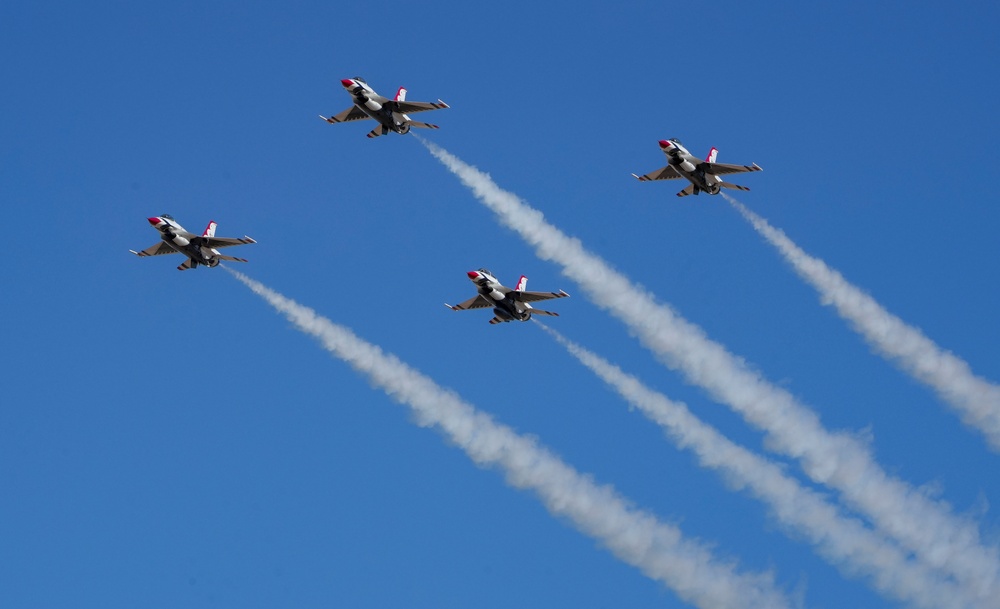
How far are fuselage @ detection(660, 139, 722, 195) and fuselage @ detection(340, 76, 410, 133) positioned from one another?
1948 centimetres

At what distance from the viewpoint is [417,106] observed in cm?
9875

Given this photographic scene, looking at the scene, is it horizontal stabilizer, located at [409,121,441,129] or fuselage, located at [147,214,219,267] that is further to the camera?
horizontal stabilizer, located at [409,121,441,129]

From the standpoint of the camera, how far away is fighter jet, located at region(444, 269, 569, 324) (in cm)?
8938

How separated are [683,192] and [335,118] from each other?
2691cm

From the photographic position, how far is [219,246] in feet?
305

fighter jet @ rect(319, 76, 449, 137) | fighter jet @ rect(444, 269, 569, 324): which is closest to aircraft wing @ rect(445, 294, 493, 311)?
fighter jet @ rect(444, 269, 569, 324)

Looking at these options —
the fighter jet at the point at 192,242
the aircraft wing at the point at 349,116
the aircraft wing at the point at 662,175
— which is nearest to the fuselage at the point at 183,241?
the fighter jet at the point at 192,242

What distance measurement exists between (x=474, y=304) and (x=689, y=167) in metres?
17.7

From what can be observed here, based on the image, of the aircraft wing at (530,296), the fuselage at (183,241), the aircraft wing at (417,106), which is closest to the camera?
the aircraft wing at (530,296)

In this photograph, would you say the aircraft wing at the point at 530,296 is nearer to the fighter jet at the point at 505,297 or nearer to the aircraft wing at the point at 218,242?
the fighter jet at the point at 505,297

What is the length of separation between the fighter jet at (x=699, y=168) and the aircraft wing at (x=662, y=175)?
0.97 metres

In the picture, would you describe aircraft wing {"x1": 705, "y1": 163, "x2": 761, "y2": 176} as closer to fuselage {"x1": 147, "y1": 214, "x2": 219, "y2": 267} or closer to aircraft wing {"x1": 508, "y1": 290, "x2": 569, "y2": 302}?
aircraft wing {"x1": 508, "y1": 290, "x2": 569, "y2": 302}

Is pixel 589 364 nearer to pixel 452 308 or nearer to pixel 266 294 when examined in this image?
pixel 452 308

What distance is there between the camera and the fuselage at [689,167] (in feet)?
307
